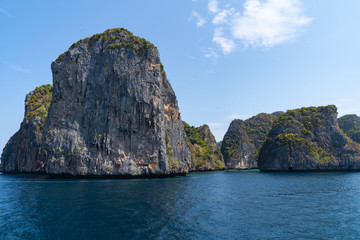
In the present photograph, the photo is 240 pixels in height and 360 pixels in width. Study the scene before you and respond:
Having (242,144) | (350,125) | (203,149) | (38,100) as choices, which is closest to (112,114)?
(38,100)

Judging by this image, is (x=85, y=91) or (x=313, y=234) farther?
(x=85, y=91)

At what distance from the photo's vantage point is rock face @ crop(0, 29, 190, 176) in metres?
61.1

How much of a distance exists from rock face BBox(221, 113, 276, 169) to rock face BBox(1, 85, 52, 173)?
12229 centimetres

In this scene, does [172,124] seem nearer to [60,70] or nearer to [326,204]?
[60,70]

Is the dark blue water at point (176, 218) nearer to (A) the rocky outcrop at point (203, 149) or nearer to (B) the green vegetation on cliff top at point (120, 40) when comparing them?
(B) the green vegetation on cliff top at point (120, 40)

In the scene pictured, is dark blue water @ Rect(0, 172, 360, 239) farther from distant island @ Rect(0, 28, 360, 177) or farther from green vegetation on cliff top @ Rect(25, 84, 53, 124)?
green vegetation on cliff top @ Rect(25, 84, 53, 124)

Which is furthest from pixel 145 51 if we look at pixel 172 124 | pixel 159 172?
pixel 159 172

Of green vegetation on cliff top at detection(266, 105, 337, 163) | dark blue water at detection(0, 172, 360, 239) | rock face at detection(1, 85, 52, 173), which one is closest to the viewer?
dark blue water at detection(0, 172, 360, 239)

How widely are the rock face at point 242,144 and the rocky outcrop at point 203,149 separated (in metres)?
23.1

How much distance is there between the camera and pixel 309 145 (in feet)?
366

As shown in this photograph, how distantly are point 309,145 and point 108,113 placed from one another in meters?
95.9

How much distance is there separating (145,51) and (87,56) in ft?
57.0

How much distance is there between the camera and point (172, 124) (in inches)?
3081

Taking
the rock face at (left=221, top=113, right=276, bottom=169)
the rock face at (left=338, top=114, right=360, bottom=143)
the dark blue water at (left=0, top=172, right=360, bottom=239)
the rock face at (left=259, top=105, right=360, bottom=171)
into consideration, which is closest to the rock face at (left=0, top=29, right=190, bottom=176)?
the dark blue water at (left=0, top=172, right=360, bottom=239)
